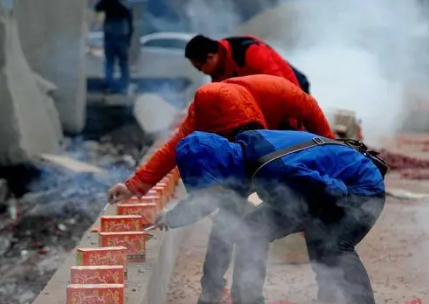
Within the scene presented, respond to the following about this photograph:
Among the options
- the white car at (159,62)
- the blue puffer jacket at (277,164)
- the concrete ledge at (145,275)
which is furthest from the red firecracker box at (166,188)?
the white car at (159,62)

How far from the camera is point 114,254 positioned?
14.8 feet

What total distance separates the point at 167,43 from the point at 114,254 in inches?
640

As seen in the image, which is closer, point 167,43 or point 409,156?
point 409,156

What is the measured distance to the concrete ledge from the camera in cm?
435

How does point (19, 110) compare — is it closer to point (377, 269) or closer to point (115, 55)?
point (115, 55)

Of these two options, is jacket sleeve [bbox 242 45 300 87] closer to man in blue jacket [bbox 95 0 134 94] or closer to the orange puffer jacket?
the orange puffer jacket

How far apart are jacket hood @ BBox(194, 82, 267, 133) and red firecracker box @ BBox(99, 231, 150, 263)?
695 millimetres

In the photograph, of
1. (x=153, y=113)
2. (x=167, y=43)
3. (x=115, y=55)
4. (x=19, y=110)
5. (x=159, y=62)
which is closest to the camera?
(x=19, y=110)

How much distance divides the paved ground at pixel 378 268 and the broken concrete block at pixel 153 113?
5.93 meters

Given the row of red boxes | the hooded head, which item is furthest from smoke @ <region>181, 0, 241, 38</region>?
the hooded head

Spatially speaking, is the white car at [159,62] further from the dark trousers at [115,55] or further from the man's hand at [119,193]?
the man's hand at [119,193]

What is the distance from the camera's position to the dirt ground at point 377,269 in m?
5.44

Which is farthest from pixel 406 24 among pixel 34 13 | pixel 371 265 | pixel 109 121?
pixel 371 265

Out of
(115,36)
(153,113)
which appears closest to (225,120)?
(153,113)
